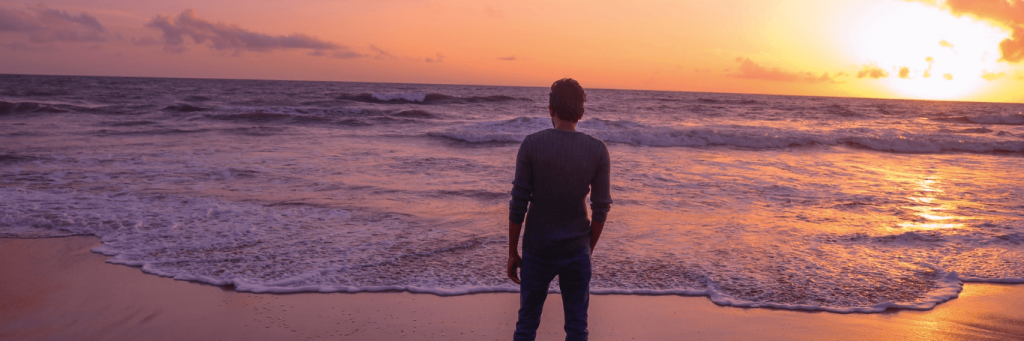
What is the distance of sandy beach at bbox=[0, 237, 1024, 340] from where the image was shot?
3781 millimetres

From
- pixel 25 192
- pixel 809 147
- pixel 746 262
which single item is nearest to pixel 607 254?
pixel 746 262

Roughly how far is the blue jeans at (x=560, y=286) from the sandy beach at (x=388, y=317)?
1103mm

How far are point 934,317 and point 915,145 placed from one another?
19735mm

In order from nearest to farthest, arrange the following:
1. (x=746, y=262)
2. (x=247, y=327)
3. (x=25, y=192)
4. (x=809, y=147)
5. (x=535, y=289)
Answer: (x=535, y=289)
(x=247, y=327)
(x=746, y=262)
(x=25, y=192)
(x=809, y=147)

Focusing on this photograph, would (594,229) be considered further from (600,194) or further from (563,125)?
(563,125)

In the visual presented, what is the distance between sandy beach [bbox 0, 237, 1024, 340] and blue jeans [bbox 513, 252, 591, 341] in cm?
110

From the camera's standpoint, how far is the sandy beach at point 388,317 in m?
3.78

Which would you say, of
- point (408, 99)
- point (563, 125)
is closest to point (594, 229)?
point (563, 125)

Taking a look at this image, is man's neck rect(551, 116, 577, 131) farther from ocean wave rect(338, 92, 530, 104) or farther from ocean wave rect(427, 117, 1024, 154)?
ocean wave rect(338, 92, 530, 104)

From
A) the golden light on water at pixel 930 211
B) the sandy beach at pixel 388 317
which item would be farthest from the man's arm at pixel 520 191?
the golden light on water at pixel 930 211

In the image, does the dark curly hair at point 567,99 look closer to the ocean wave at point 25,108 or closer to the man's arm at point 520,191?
the man's arm at point 520,191

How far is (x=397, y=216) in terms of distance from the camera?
7.08 m

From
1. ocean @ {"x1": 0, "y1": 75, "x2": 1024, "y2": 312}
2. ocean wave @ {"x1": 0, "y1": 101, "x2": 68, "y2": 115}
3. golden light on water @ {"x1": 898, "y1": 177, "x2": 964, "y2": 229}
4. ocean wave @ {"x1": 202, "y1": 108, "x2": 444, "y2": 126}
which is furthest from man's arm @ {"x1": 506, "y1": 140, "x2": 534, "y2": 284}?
ocean wave @ {"x1": 0, "y1": 101, "x2": 68, "y2": 115}

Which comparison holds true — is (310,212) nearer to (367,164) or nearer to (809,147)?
(367,164)
